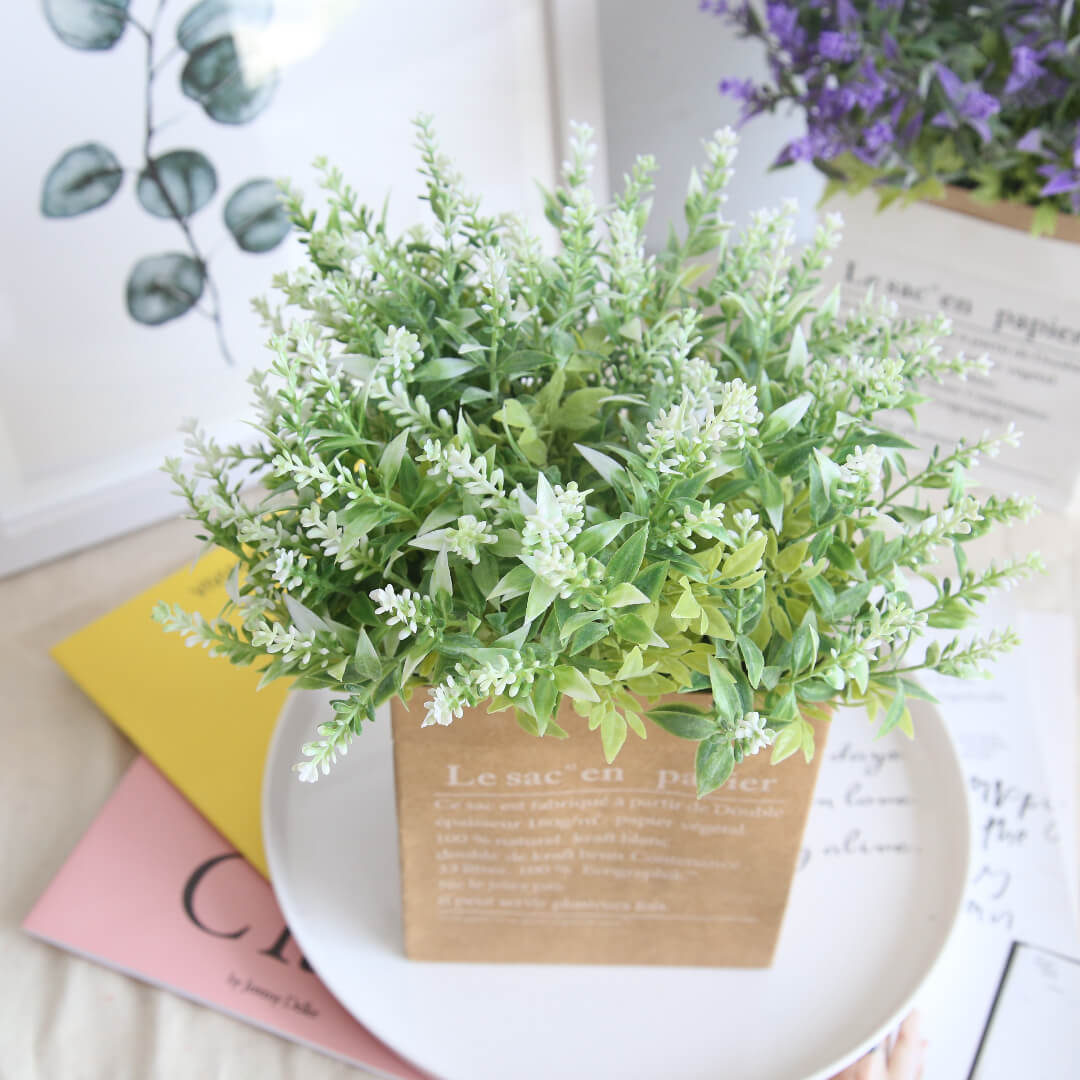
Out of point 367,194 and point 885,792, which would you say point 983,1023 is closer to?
point 885,792

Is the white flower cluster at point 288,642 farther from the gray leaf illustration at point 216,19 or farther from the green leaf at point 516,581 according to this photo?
the gray leaf illustration at point 216,19

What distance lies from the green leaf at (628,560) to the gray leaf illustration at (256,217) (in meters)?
0.46

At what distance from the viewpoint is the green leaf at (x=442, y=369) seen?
0.34 m

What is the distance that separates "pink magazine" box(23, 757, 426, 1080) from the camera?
0.47m

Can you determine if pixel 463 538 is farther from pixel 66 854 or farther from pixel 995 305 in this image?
pixel 995 305

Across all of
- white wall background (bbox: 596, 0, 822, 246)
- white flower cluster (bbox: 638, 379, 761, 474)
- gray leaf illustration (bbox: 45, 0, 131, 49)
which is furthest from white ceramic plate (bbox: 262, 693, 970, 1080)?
white wall background (bbox: 596, 0, 822, 246)

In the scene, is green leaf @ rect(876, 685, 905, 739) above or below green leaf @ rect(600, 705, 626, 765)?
below

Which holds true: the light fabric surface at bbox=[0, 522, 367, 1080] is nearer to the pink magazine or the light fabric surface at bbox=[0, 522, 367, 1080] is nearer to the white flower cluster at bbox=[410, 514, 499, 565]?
the pink magazine

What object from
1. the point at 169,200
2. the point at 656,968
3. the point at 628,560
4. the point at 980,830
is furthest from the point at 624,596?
the point at 169,200

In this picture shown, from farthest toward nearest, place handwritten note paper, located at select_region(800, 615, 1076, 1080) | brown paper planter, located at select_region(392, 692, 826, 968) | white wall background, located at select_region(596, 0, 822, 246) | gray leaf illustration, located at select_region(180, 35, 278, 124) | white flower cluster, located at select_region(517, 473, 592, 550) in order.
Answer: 1. white wall background, located at select_region(596, 0, 822, 246)
2. gray leaf illustration, located at select_region(180, 35, 278, 124)
3. handwritten note paper, located at select_region(800, 615, 1076, 1080)
4. brown paper planter, located at select_region(392, 692, 826, 968)
5. white flower cluster, located at select_region(517, 473, 592, 550)

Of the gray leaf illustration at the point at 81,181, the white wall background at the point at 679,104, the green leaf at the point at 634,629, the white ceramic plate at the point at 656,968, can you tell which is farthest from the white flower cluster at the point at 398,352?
the white wall background at the point at 679,104

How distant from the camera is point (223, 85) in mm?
604

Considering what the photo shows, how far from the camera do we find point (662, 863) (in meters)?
0.41

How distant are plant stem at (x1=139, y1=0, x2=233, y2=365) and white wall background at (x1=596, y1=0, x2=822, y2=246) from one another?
1.20ft
